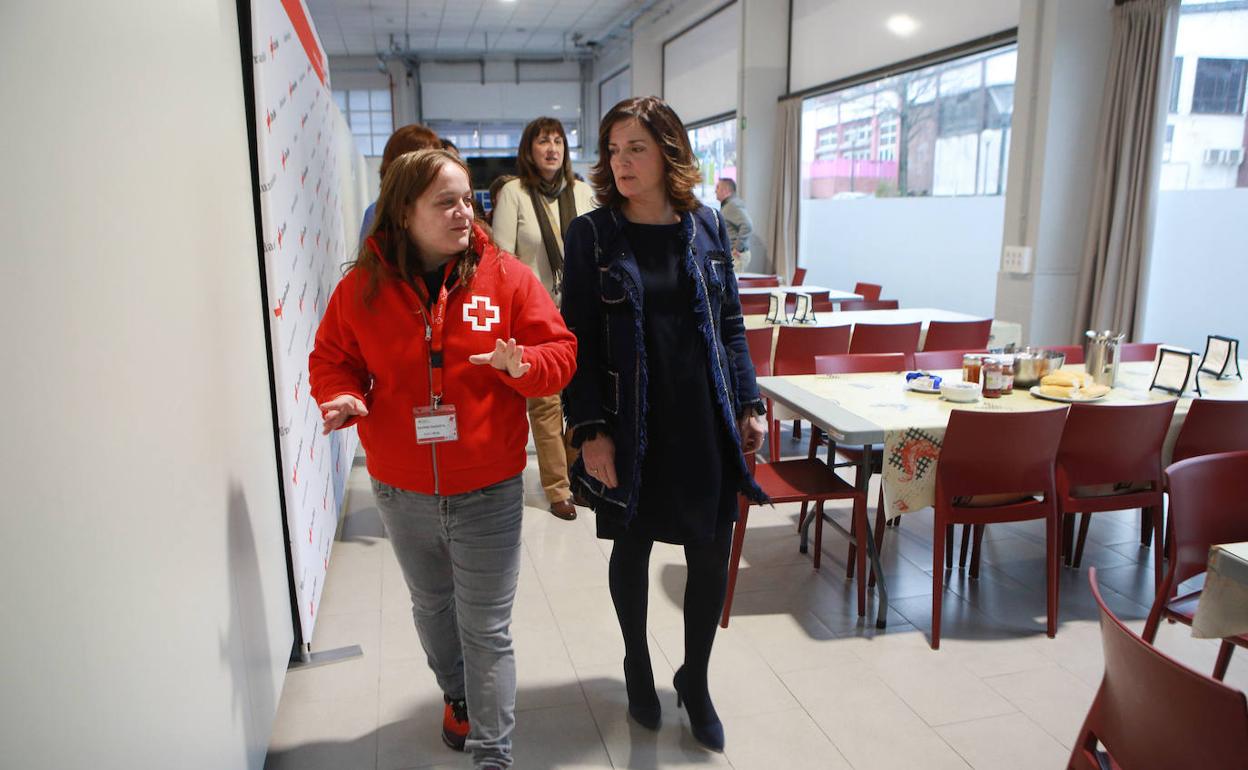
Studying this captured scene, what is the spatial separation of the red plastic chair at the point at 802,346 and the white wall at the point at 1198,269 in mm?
2075

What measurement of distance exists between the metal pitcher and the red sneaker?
2534mm

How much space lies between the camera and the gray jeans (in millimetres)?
1742

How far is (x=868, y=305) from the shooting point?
6266 mm

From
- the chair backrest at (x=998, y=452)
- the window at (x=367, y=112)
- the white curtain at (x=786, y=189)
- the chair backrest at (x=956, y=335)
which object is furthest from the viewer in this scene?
the window at (x=367, y=112)

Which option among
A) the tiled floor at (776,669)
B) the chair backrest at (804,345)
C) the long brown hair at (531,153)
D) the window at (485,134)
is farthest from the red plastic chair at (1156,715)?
the window at (485,134)

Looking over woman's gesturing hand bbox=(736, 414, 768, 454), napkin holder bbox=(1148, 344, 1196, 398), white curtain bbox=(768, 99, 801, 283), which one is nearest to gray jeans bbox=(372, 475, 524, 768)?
woman's gesturing hand bbox=(736, 414, 768, 454)

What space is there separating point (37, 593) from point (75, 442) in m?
0.19

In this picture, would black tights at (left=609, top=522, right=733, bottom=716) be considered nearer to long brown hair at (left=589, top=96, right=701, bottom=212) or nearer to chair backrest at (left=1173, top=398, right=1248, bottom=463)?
long brown hair at (left=589, top=96, right=701, bottom=212)

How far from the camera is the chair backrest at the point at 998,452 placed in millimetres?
2443

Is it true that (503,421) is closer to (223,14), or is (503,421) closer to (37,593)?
(37,593)

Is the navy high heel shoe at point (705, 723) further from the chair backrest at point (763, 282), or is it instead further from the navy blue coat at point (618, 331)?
the chair backrest at point (763, 282)

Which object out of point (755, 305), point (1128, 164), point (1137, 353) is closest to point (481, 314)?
point (1137, 353)

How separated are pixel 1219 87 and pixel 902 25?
289 cm

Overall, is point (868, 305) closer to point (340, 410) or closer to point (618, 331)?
point (618, 331)
